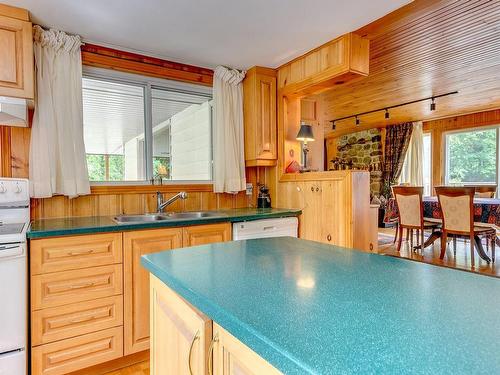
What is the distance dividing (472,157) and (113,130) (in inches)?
273

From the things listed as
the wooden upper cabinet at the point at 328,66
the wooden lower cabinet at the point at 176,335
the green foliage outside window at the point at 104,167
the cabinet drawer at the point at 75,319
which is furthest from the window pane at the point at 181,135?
the wooden lower cabinet at the point at 176,335

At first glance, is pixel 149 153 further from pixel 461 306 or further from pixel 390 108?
pixel 390 108

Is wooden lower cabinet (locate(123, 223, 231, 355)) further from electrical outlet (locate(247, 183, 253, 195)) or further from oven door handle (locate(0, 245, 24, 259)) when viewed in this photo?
electrical outlet (locate(247, 183, 253, 195))

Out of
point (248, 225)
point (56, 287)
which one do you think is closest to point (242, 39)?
point (248, 225)

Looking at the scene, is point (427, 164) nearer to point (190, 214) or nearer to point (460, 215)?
point (460, 215)

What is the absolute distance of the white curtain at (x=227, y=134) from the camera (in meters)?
3.04

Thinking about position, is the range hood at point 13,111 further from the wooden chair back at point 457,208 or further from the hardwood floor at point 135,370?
the wooden chair back at point 457,208

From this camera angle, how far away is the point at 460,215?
3875 mm

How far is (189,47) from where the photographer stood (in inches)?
104

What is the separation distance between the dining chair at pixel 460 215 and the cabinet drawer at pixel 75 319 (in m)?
3.91

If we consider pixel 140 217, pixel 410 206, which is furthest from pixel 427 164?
pixel 140 217

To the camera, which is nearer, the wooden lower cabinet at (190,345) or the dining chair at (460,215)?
the wooden lower cabinet at (190,345)

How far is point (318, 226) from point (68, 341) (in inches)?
78.5

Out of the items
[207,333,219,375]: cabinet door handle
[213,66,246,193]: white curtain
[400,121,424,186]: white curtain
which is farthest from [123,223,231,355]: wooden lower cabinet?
[400,121,424,186]: white curtain
